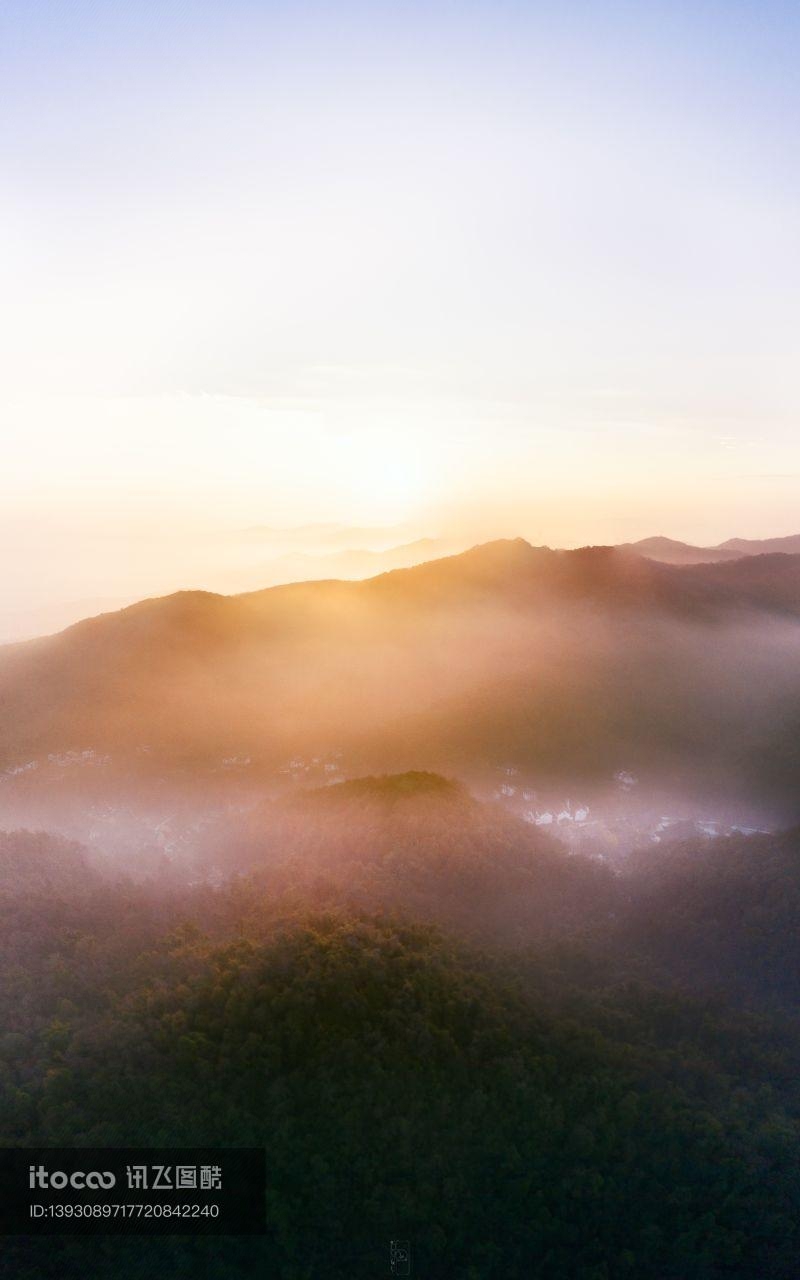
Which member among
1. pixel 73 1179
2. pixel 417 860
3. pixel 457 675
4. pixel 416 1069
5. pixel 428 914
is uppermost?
pixel 457 675

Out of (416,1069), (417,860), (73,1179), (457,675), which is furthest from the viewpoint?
(457,675)

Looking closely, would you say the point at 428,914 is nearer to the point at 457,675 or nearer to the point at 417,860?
the point at 417,860

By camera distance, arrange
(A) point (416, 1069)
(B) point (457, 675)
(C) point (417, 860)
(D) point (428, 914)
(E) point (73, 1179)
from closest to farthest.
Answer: (E) point (73, 1179) → (A) point (416, 1069) → (D) point (428, 914) → (C) point (417, 860) → (B) point (457, 675)

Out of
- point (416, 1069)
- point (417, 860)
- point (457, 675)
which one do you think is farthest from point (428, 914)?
point (457, 675)

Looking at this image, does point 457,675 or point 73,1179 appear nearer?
point 73,1179

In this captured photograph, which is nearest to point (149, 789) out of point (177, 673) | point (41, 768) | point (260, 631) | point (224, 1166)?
point (41, 768)

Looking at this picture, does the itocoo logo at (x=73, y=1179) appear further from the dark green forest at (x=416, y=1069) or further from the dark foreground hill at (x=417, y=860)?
the dark foreground hill at (x=417, y=860)

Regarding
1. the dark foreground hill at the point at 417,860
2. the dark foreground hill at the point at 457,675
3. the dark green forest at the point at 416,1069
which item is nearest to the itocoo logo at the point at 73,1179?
the dark green forest at the point at 416,1069
